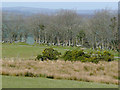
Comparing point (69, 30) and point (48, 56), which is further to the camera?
point (69, 30)

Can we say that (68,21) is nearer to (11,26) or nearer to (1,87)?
(11,26)

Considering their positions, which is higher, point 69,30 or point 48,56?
point 69,30

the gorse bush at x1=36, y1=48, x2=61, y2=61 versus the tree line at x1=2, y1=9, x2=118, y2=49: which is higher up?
the tree line at x1=2, y1=9, x2=118, y2=49

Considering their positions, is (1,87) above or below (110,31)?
below

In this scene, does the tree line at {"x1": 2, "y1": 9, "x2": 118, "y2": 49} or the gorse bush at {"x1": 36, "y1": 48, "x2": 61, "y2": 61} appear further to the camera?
the tree line at {"x1": 2, "y1": 9, "x2": 118, "y2": 49}

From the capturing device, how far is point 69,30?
60.3 meters

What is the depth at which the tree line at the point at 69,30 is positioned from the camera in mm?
53625

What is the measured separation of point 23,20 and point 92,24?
31143 mm

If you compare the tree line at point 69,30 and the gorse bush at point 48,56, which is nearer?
the gorse bush at point 48,56

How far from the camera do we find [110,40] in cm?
5144

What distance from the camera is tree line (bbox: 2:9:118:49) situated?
5362cm

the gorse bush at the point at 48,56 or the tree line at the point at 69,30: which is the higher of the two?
the tree line at the point at 69,30

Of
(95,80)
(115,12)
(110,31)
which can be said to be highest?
(115,12)

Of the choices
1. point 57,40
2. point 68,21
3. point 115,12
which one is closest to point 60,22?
point 68,21
